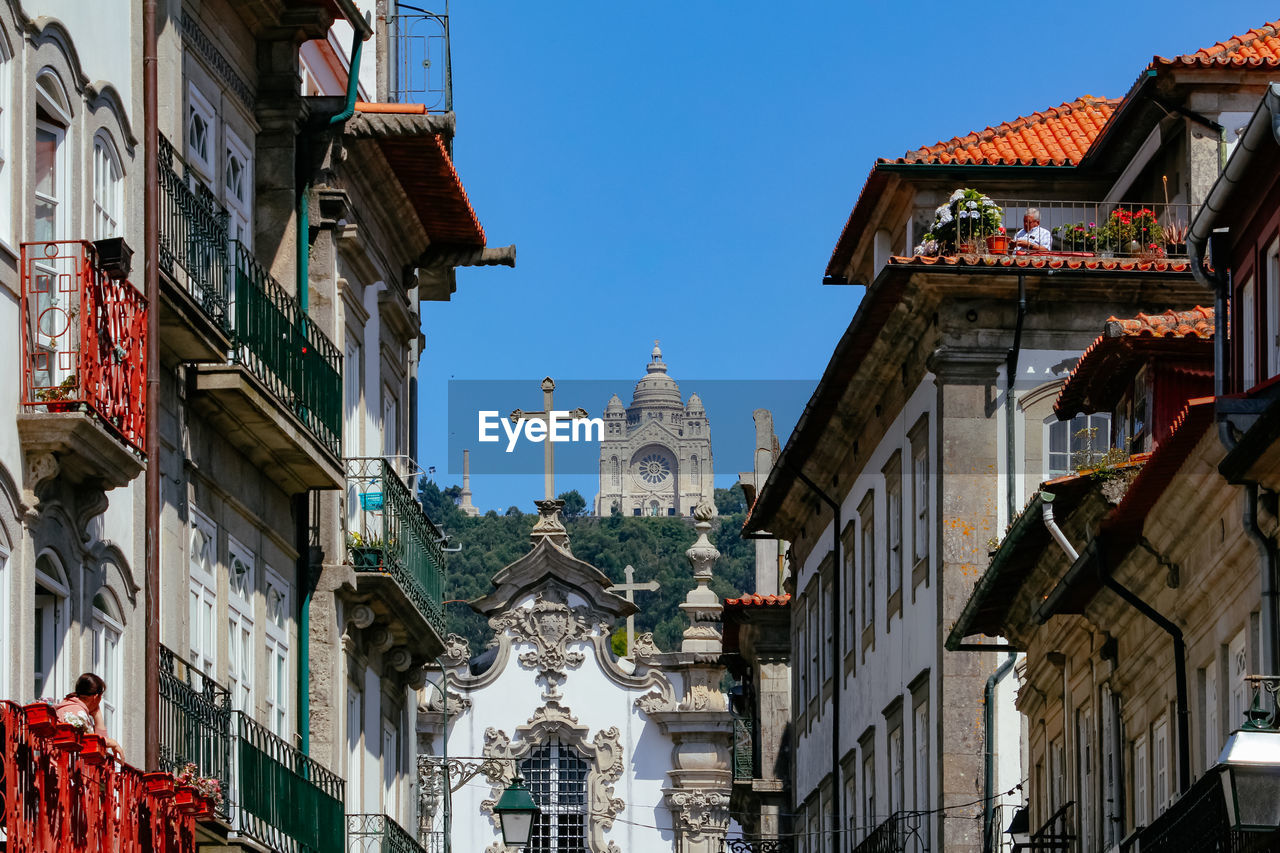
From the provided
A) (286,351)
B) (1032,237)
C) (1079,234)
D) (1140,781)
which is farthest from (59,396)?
(1079,234)

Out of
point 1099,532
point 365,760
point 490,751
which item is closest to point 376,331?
point 365,760

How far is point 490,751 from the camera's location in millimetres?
63844

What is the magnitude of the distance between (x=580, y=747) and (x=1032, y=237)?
115 feet

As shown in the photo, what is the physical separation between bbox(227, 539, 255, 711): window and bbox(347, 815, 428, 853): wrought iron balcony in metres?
4.53

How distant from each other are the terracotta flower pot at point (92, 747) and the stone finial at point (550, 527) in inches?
1922

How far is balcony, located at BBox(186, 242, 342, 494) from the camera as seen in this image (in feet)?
68.1

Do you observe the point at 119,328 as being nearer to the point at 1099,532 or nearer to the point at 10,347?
the point at 10,347

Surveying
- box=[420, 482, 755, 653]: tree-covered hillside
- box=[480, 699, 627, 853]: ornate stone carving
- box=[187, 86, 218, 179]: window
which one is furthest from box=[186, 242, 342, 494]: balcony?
box=[420, 482, 755, 653]: tree-covered hillside

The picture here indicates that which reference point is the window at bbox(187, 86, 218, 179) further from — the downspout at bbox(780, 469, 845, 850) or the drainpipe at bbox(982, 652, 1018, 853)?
the downspout at bbox(780, 469, 845, 850)

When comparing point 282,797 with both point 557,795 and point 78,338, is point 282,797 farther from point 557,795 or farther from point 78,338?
point 557,795

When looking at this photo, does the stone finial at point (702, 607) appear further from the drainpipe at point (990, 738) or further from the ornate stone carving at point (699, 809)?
the drainpipe at point (990, 738)

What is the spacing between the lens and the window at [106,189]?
56.2 feet

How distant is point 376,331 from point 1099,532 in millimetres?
10624

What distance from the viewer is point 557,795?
63.8 meters
